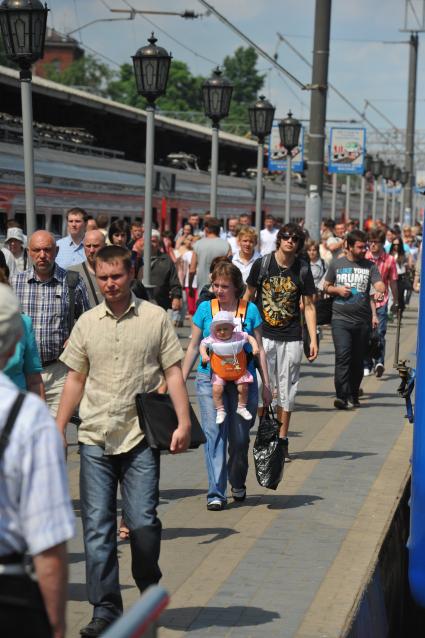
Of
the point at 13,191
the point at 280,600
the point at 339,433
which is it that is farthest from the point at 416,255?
the point at 280,600

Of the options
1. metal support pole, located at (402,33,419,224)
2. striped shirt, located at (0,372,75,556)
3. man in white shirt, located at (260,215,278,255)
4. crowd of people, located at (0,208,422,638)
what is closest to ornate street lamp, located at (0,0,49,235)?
crowd of people, located at (0,208,422,638)

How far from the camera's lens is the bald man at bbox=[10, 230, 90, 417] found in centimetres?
818

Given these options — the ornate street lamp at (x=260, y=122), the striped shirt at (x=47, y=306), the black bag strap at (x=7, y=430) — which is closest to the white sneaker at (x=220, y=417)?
the striped shirt at (x=47, y=306)

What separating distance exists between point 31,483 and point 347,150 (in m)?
35.2

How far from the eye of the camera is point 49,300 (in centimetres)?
828

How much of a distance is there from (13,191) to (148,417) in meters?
15.1

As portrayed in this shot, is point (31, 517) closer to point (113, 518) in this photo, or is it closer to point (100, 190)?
point (113, 518)

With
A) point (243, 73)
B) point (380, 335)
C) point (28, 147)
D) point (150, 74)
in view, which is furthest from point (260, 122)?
point (243, 73)

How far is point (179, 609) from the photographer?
684cm

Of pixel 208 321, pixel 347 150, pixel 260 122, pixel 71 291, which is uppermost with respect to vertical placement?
pixel 260 122

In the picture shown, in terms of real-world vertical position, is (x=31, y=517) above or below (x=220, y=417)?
above

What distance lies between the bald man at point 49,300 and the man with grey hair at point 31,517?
4481 millimetres

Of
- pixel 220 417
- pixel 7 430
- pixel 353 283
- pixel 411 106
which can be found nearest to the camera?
pixel 7 430

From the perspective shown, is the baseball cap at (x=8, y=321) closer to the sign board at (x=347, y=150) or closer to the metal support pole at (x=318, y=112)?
the metal support pole at (x=318, y=112)
